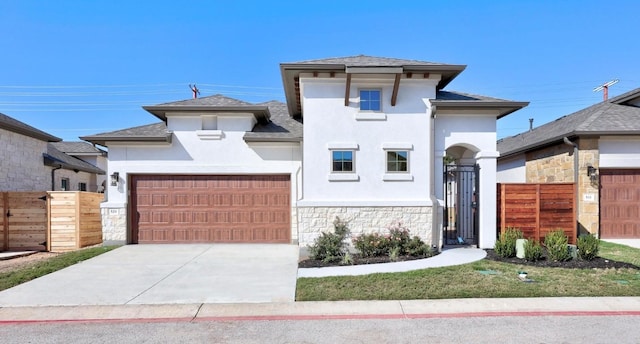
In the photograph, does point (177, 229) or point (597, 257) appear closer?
point (597, 257)

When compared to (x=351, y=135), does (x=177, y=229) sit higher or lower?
lower

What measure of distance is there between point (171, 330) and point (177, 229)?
7.81 m

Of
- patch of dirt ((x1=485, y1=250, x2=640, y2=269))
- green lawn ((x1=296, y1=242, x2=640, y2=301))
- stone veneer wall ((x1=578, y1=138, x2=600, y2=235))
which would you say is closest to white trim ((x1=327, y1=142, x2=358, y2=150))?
green lawn ((x1=296, y1=242, x2=640, y2=301))

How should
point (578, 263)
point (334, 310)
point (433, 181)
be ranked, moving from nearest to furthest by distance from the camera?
point (334, 310) → point (578, 263) → point (433, 181)

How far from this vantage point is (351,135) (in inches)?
421

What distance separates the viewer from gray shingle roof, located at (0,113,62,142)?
1286 cm

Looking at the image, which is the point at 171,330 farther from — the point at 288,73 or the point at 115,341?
the point at 288,73

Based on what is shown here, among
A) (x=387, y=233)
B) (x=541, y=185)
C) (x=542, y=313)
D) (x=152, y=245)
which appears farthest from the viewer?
(x=152, y=245)

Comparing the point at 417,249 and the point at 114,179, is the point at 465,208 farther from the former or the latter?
the point at 114,179

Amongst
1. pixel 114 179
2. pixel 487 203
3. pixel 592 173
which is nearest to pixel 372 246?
pixel 487 203

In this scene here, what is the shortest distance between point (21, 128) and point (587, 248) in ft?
61.3

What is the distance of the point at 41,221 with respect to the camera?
11750 mm

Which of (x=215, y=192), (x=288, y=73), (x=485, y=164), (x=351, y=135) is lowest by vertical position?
(x=215, y=192)

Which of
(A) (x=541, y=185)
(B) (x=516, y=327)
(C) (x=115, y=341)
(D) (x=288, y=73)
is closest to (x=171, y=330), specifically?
(C) (x=115, y=341)
